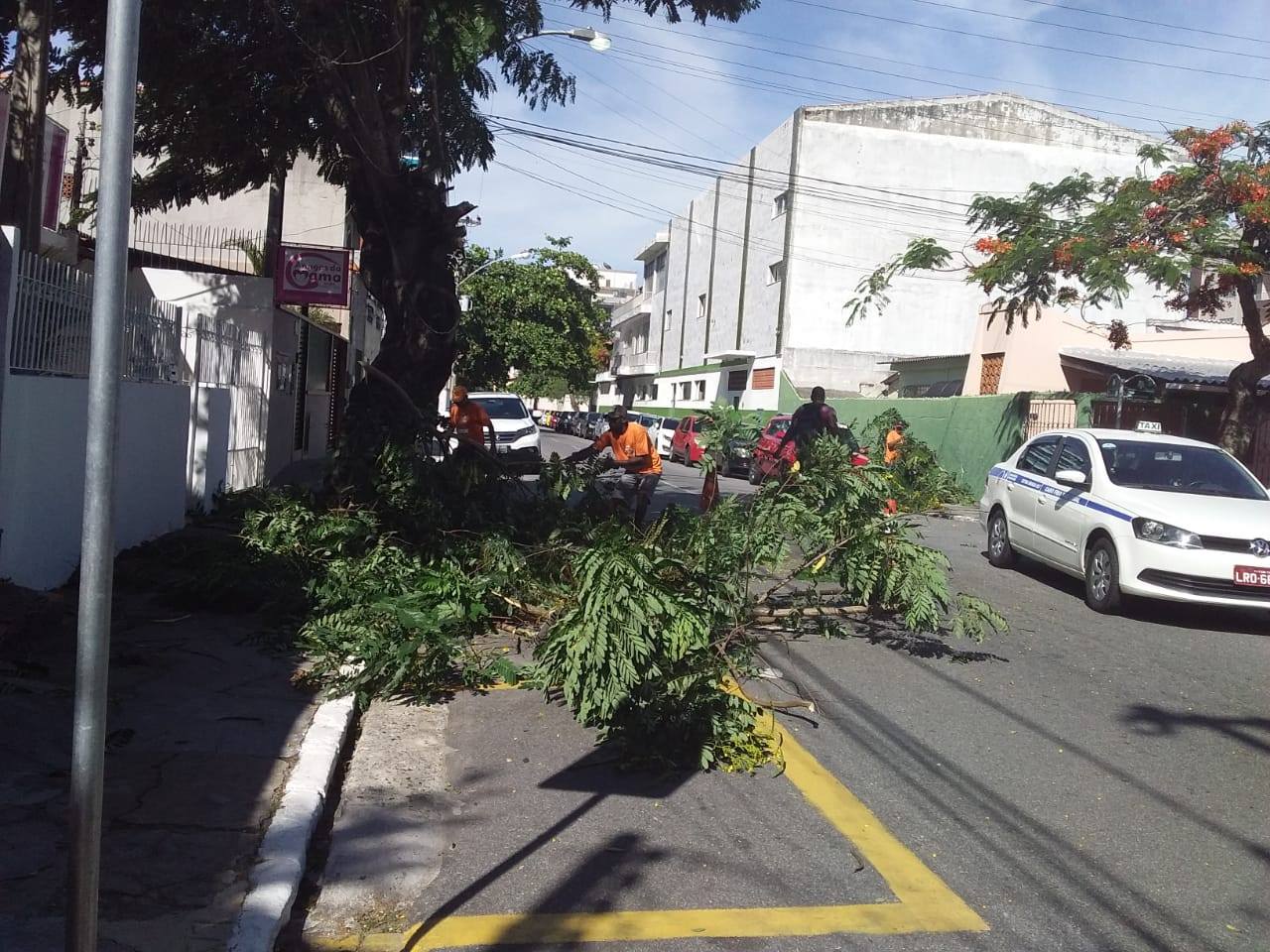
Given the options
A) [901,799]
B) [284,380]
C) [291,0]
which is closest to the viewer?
[901,799]

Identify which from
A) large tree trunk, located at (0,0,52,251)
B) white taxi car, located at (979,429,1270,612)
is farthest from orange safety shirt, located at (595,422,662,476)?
large tree trunk, located at (0,0,52,251)

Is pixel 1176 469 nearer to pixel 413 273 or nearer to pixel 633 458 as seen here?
pixel 633 458

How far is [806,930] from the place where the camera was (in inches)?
159

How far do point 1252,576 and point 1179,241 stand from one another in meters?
9.14

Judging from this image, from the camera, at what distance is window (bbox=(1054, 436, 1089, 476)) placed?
37.2ft

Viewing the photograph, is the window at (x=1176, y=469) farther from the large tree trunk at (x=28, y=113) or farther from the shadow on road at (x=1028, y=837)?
the large tree trunk at (x=28, y=113)

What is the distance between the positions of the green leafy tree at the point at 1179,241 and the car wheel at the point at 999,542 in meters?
5.41

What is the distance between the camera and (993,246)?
1934 cm

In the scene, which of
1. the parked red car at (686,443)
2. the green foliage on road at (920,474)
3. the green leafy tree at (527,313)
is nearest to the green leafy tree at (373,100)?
the green foliage on road at (920,474)

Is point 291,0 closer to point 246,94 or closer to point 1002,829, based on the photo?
point 246,94

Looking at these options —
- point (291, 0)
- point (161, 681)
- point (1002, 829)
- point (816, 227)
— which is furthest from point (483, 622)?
point (816, 227)

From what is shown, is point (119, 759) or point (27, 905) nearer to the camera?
point (27, 905)

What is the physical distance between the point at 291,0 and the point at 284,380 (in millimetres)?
7512

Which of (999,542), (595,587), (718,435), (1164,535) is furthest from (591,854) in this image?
(999,542)
